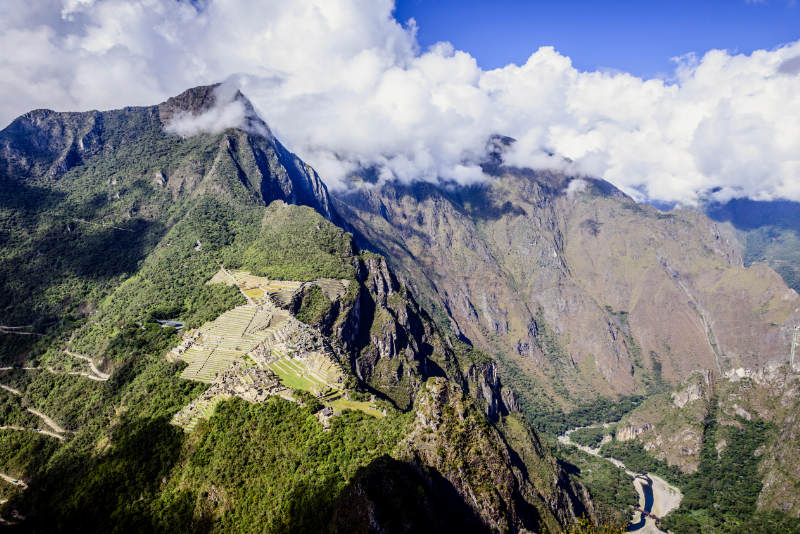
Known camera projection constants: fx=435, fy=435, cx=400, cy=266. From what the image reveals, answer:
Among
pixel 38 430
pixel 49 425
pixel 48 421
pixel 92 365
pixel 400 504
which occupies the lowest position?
pixel 38 430

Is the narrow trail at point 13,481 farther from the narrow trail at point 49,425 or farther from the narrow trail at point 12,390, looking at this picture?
the narrow trail at point 12,390

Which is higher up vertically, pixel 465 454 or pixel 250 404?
pixel 250 404

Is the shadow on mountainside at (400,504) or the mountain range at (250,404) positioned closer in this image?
the shadow on mountainside at (400,504)

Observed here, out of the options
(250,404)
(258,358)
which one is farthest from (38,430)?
(250,404)

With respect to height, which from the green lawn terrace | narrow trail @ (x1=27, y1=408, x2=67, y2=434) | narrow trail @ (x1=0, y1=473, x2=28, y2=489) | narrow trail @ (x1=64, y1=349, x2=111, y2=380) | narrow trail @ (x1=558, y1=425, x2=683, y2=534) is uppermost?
the green lawn terrace

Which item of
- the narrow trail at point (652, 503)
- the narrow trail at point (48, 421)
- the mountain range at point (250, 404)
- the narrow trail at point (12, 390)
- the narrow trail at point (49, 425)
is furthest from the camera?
the narrow trail at point (652, 503)

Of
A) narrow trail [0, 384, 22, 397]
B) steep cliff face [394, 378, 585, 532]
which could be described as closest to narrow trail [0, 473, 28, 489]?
narrow trail [0, 384, 22, 397]

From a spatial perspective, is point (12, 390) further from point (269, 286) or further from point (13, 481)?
point (269, 286)

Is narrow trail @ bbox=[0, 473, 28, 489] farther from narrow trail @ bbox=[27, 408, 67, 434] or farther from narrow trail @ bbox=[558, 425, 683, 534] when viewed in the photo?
narrow trail @ bbox=[558, 425, 683, 534]

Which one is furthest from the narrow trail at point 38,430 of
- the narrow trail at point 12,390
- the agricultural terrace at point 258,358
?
the agricultural terrace at point 258,358
